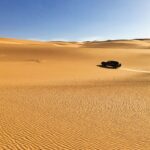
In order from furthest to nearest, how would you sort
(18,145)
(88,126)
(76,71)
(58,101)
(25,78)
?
(76,71) → (25,78) → (58,101) → (88,126) → (18,145)

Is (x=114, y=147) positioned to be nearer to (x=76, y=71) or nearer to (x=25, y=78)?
(x=25, y=78)

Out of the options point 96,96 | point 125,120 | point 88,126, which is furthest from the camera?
point 96,96

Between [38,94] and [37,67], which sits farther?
[37,67]

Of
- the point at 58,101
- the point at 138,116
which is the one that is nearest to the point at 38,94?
the point at 58,101

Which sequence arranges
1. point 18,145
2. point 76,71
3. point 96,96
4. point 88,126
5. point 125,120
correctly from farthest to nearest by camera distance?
1. point 76,71
2. point 96,96
3. point 125,120
4. point 88,126
5. point 18,145

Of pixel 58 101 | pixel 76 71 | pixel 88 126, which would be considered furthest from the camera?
pixel 76 71

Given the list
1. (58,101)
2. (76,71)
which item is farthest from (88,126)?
(76,71)

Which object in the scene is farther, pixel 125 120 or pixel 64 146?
pixel 125 120

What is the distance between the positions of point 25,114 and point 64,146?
4081 mm

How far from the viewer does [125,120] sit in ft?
40.1

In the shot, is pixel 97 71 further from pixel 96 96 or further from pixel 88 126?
pixel 88 126

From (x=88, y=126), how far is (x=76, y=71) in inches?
827

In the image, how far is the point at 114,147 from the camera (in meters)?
8.86

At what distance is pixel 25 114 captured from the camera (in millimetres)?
12555
